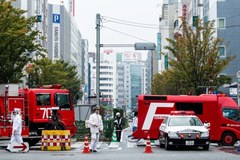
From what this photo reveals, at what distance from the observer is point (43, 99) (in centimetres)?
2855

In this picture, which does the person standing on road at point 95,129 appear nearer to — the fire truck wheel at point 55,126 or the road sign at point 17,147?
the road sign at point 17,147

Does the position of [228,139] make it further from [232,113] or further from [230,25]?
[230,25]

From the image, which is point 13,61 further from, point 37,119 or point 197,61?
point 197,61

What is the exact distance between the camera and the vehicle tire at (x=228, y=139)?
1139 inches

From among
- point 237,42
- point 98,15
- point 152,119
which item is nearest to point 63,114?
point 152,119

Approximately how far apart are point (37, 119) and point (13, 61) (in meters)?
9.35

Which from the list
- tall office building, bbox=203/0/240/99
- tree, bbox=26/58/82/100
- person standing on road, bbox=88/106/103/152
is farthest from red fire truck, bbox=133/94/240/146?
tall office building, bbox=203/0/240/99

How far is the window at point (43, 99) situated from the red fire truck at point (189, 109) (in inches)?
183

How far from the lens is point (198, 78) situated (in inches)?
1865

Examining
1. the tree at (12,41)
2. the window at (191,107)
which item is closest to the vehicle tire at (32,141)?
the tree at (12,41)

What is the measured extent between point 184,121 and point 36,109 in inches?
297

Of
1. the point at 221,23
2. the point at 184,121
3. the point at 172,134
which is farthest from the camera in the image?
the point at 221,23

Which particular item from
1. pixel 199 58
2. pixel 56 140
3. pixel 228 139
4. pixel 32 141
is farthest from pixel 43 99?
pixel 199 58

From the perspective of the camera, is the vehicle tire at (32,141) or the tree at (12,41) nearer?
the vehicle tire at (32,141)
